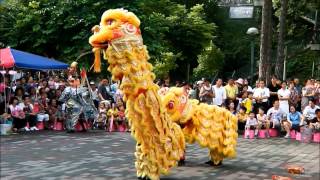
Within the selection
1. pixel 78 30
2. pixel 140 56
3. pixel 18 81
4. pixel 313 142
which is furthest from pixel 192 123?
pixel 78 30

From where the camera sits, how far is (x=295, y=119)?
14.1 metres

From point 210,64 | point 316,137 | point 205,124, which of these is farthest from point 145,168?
point 210,64

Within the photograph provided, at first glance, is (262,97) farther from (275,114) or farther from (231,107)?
(231,107)

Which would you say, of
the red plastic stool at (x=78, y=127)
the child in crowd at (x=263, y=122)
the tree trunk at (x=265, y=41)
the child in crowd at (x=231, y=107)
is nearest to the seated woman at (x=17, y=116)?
the red plastic stool at (x=78, y=127)

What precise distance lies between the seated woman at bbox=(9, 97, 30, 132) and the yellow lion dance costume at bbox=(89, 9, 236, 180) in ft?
23.6

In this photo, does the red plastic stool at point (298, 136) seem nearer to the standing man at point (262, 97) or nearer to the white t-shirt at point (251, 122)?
the white t-shirt at point (251, 122)

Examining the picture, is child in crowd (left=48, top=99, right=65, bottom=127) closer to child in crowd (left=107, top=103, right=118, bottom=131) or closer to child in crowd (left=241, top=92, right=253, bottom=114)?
child in crowd (left=107, top=103, right=118, bottom=131)

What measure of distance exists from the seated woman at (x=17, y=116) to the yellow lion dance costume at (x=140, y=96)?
7.18 meters

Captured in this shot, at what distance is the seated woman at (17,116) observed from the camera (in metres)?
14.3

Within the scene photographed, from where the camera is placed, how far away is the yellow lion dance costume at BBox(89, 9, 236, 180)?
6906mm

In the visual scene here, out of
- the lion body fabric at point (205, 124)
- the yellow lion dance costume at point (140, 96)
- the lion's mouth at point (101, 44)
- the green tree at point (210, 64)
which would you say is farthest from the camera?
the green tree at point (210, 64)

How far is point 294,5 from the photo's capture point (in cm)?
2588

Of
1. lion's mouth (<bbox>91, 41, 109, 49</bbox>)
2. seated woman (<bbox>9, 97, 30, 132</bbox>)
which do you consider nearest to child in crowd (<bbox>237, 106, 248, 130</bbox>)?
seated woman (<bbox>9, 97, 30, 132</bbox>)

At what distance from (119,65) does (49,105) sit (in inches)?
366
